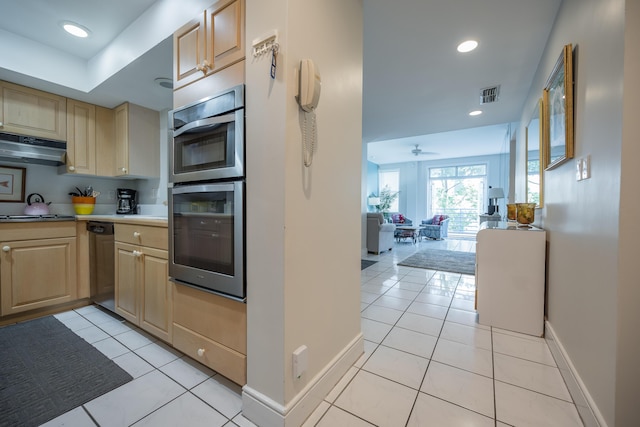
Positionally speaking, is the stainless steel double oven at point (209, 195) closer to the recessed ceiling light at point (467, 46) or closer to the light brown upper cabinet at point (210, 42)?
the light brown upper cabinet at point (210, 42)

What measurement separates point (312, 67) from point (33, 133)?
3.05 metres

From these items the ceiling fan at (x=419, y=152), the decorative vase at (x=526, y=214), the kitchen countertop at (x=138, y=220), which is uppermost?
the ceiling fan at (x=419, y=152)

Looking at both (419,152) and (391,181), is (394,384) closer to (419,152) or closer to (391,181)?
(419,152)

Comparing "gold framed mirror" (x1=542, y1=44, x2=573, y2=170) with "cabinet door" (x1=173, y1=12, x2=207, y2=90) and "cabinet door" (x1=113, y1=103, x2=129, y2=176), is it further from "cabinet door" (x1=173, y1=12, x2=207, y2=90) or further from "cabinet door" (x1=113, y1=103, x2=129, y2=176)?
"cabinet door" (x1=113, y1=103, x2=129, y2=176)

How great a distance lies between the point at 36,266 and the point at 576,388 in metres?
3.87

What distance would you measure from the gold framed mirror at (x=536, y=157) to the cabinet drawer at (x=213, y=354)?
104 inches

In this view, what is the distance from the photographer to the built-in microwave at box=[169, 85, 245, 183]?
1.22m

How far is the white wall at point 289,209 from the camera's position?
42.6 inches

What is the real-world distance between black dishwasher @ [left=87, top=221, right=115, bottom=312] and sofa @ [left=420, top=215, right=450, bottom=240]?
24.8 feet

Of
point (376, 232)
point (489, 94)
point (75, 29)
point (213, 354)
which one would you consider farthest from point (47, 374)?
point (376, 232)

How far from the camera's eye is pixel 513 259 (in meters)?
2.10

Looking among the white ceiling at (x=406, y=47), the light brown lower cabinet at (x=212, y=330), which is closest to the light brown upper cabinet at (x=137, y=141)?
the white ceiling at (x=406, y=47)

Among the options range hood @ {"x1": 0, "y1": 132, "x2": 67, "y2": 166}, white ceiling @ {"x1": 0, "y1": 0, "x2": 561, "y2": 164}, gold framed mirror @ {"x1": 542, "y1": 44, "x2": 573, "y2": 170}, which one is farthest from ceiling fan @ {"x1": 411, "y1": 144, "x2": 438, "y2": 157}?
range hood @ {"x1": 0, "y1": 132, "x2": 67, "y2": 166}

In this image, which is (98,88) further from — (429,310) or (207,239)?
(429,310)
